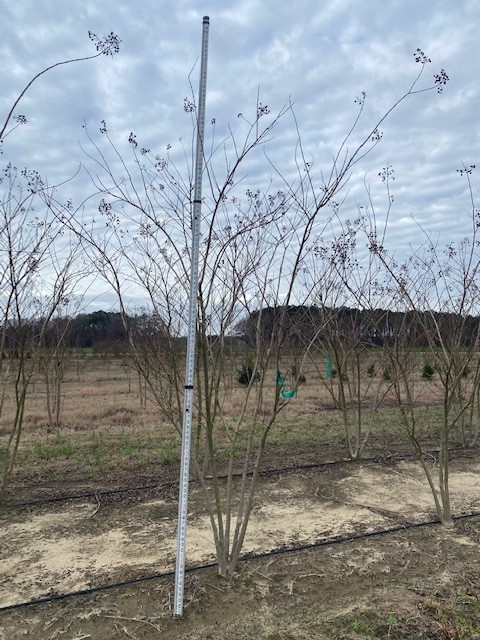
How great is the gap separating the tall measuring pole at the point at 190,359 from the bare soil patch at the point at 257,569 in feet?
1.13

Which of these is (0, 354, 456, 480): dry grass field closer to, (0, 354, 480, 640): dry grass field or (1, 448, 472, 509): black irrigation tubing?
(0, 354, 480, 640): dry grass field

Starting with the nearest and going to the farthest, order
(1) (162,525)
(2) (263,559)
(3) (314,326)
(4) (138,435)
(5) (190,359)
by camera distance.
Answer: (5) (190,359), (2) (263,559), (1) (162,525), (3) (314,326), (4) (138,435)

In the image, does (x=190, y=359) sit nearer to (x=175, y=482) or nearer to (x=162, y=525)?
(x=162, y=525)

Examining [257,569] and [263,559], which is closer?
[257,569]

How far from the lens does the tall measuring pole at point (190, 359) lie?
2.44 m

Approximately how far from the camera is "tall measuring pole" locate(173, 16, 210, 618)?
244 cm

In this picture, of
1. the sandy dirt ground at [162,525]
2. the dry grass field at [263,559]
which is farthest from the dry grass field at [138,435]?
the sandy dirt ground at [162,525]

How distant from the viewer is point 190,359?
248 centimetres

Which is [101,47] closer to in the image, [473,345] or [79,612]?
[79,612]

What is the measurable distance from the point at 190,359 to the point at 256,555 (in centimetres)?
171

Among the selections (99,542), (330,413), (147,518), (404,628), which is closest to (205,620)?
(404,628)

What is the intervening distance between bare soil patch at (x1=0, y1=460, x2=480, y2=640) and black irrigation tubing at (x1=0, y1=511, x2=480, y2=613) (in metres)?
0.04

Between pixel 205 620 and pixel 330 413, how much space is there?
322 inches

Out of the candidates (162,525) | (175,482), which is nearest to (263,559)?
(162,525)
